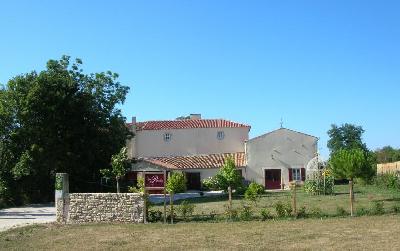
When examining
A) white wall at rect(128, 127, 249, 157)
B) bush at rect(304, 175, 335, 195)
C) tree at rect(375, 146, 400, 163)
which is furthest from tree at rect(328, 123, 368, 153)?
bush at rect(304, 175, 335, 195)

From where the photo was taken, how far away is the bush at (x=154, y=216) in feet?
73.8

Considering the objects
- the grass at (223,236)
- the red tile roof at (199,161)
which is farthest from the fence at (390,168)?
the grass at (223,236)

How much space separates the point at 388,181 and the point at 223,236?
31458mm

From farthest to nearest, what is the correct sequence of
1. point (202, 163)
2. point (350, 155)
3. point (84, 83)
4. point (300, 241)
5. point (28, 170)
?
1. point (202, 163)
2. point (84, 83)
3. point (28, 170)
4. point (350, 155)
5. point (300, 241)

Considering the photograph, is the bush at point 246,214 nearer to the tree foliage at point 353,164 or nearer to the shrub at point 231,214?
the shrub at point 231,214

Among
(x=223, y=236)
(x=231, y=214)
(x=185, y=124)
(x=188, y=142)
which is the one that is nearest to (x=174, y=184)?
(x=231, y=214)

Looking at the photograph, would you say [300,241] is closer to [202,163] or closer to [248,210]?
[248,210]

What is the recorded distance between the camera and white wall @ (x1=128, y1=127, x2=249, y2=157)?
199 ft

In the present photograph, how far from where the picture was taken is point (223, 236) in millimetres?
17109

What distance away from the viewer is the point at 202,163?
57.4 metres

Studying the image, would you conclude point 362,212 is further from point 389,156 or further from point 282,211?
point 389,156

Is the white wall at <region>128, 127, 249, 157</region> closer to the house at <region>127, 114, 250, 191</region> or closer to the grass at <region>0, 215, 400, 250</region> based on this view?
the house at <region>127, 114, 250, 191</region>

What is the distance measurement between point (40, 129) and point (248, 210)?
21060 millimetres

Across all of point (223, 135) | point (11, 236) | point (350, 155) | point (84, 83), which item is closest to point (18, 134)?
point (84, 83)
